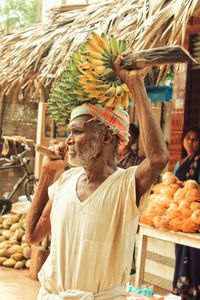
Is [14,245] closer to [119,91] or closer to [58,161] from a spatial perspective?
[58,161]

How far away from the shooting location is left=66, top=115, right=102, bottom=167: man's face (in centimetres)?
227

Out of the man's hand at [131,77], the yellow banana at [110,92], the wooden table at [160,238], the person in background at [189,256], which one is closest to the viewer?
the man's hand at [131,77]

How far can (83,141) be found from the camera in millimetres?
2268

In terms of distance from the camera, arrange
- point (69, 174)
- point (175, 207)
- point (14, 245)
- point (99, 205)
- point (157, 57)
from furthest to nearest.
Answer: point (14, 245), point (175, 207), point (69, 174), point (99, 205), point (157, 57)

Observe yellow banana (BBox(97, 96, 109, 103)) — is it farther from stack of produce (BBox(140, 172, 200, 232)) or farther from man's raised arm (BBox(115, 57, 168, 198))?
stack of produce (BBox(140, 172, 200, 232))

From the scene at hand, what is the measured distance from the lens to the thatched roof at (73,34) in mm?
4391

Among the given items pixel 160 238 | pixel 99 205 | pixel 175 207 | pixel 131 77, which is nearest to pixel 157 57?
pixel 131 77

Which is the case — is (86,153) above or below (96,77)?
below

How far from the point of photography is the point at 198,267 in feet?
17.4

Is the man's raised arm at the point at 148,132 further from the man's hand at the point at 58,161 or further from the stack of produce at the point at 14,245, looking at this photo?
the stack of produce at the point at 14,245

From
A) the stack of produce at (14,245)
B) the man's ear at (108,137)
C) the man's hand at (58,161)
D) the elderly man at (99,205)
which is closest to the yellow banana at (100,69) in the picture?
the elderly man at (99,205)

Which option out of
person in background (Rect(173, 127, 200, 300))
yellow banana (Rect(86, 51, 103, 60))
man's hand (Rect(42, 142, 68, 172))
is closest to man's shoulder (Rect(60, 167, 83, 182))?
man's hand (Rect(42, 142, 68, 172))

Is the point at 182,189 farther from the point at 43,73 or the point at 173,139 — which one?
the point at 43,73

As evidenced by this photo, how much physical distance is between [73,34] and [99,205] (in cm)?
451
